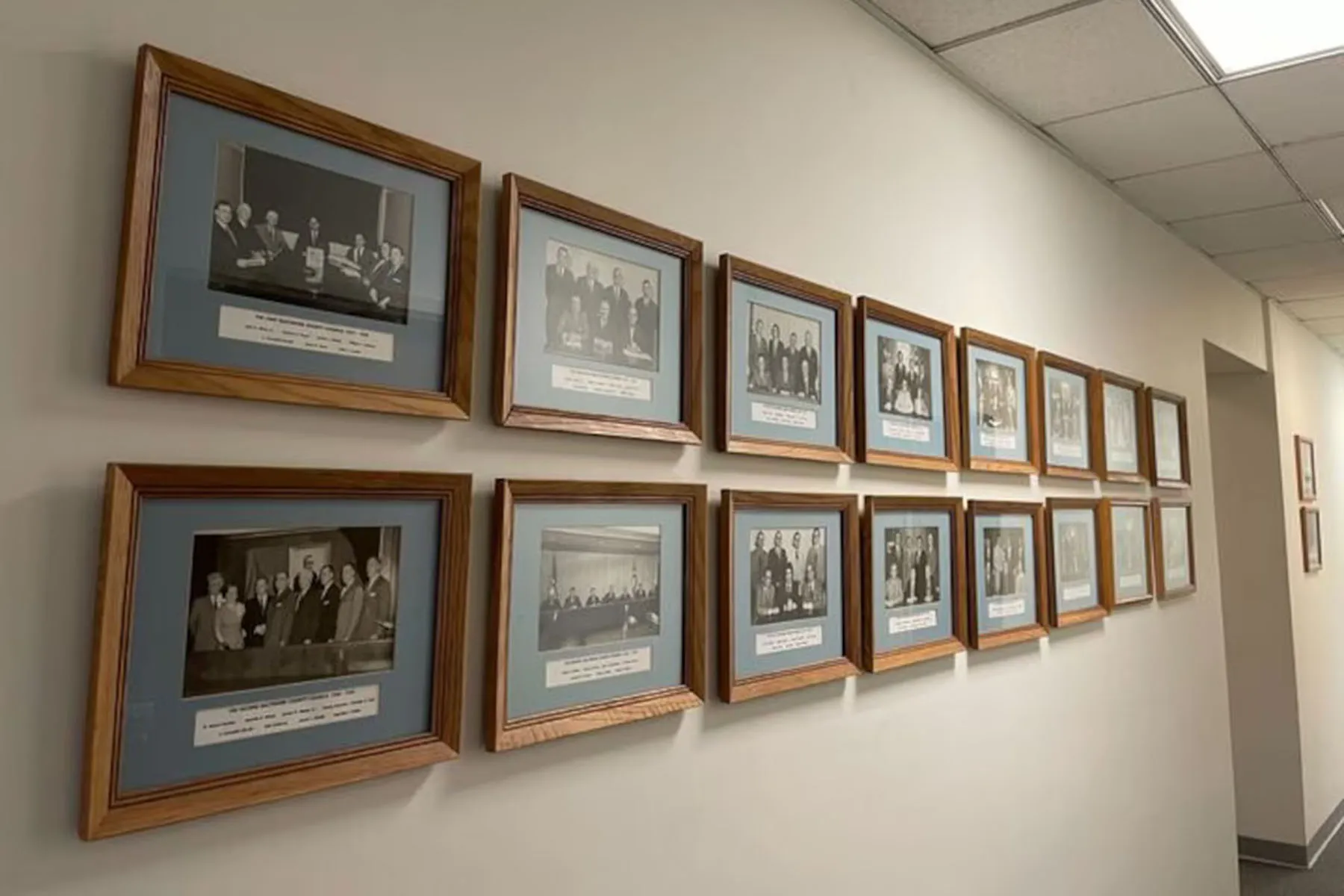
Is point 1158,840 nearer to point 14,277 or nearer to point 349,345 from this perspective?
point 349,345

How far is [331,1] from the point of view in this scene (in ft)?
2.91

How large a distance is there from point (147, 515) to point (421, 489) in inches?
10.0

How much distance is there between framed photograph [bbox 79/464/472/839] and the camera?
0.71 m

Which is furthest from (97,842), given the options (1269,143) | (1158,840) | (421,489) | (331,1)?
(1269,143)

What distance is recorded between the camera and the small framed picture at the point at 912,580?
60.2 inches

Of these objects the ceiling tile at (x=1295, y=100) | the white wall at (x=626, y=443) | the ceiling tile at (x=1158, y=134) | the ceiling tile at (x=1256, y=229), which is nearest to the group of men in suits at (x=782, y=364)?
the white wall at (x=626, y=443)

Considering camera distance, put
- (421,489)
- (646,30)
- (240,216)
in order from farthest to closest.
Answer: (646,30)
(421,489)
(240,216)
